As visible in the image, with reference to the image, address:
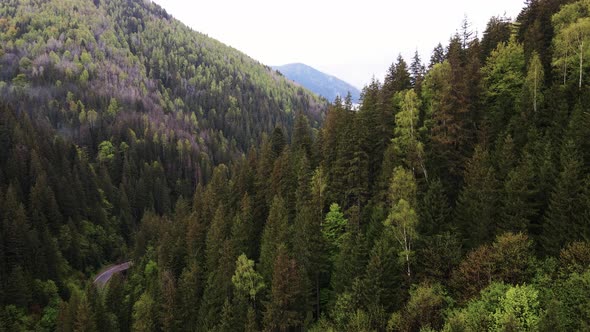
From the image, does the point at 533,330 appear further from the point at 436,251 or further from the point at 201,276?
the point at 201,276

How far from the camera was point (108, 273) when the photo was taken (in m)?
110

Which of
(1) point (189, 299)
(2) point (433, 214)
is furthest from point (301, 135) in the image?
(2) point (433, 214)

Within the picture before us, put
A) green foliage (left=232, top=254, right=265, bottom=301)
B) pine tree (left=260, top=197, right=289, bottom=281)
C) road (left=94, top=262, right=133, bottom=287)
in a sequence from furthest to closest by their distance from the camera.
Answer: road (left=94, top=262, right=133, bottom=287), pine tree (left=260, top=197, right=289, bottom=281), green foliage (left=232, top=254, right=265, bottom=301)

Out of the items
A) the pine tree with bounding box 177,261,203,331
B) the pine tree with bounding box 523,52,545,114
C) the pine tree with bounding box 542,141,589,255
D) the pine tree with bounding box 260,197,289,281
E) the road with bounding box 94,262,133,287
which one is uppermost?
the pine tree with bounding box 523,52,545,114

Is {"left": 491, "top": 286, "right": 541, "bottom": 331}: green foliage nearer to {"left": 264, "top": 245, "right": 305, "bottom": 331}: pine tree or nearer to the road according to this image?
{"left": 264, "top": 245, "right": 305, "bottom": 331}: pine tree

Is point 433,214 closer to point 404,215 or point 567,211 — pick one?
point 404,215

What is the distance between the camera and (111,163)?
17200 centimetres

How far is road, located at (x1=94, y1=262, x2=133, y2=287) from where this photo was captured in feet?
337

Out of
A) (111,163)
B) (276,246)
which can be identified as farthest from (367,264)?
(111,163)

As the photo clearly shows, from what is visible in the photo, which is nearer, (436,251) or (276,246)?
(436,251)

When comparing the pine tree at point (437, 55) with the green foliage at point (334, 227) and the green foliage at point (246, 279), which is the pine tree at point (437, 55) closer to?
the green foliage at point (334, 227)

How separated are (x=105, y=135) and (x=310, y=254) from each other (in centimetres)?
16707

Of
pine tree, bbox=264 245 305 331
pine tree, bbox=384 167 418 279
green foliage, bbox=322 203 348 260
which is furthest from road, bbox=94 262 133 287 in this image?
pine tree, bbox=384 167 418 279

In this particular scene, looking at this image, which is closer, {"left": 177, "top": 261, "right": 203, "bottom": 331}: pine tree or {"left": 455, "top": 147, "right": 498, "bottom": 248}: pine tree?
{"left": 455, "top": 147, "right": 498, "bottom": 248}: pine tree
